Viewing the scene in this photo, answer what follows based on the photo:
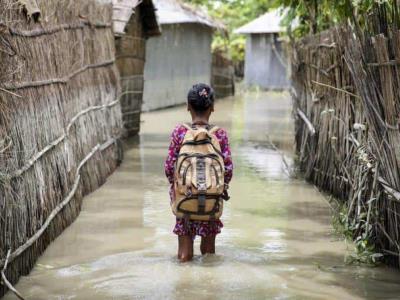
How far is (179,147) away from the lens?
558cm

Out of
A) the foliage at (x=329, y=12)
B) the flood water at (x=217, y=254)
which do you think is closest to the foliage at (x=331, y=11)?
the foliage at (x=329, y=12)

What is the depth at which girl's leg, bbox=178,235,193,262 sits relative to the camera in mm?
5686

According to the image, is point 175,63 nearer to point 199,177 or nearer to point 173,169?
point 173,169

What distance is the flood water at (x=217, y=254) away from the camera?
5.21 metres

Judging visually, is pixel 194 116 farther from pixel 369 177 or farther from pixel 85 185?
pixel 85 185

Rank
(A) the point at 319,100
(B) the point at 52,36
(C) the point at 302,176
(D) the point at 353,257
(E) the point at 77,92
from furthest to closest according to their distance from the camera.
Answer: (C) the point at 302,176 → (A) the point at 319,100 → (E) the point at 77,92 → (B) the point at 52,36 → (D) the point at 353,257

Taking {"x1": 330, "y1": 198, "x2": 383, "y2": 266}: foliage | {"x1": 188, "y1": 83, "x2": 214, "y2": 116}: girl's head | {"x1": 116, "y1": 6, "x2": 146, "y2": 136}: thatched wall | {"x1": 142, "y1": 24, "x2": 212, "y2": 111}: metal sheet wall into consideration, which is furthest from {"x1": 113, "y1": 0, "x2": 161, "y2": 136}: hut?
{"x1": 188, "y1": 83, "x2": 214, "y2": 116}: girl's head

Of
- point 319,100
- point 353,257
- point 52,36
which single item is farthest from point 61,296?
point 319,100

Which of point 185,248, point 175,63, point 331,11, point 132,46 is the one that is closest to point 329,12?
point 331,11

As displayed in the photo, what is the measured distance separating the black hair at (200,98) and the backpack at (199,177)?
0.17 m

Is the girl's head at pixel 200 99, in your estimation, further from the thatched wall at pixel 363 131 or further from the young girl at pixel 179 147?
the thatched wall at pixel 363 131

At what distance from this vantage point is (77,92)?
8.43 m

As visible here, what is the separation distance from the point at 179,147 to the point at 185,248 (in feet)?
2.41

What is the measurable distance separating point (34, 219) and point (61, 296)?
903 mm
